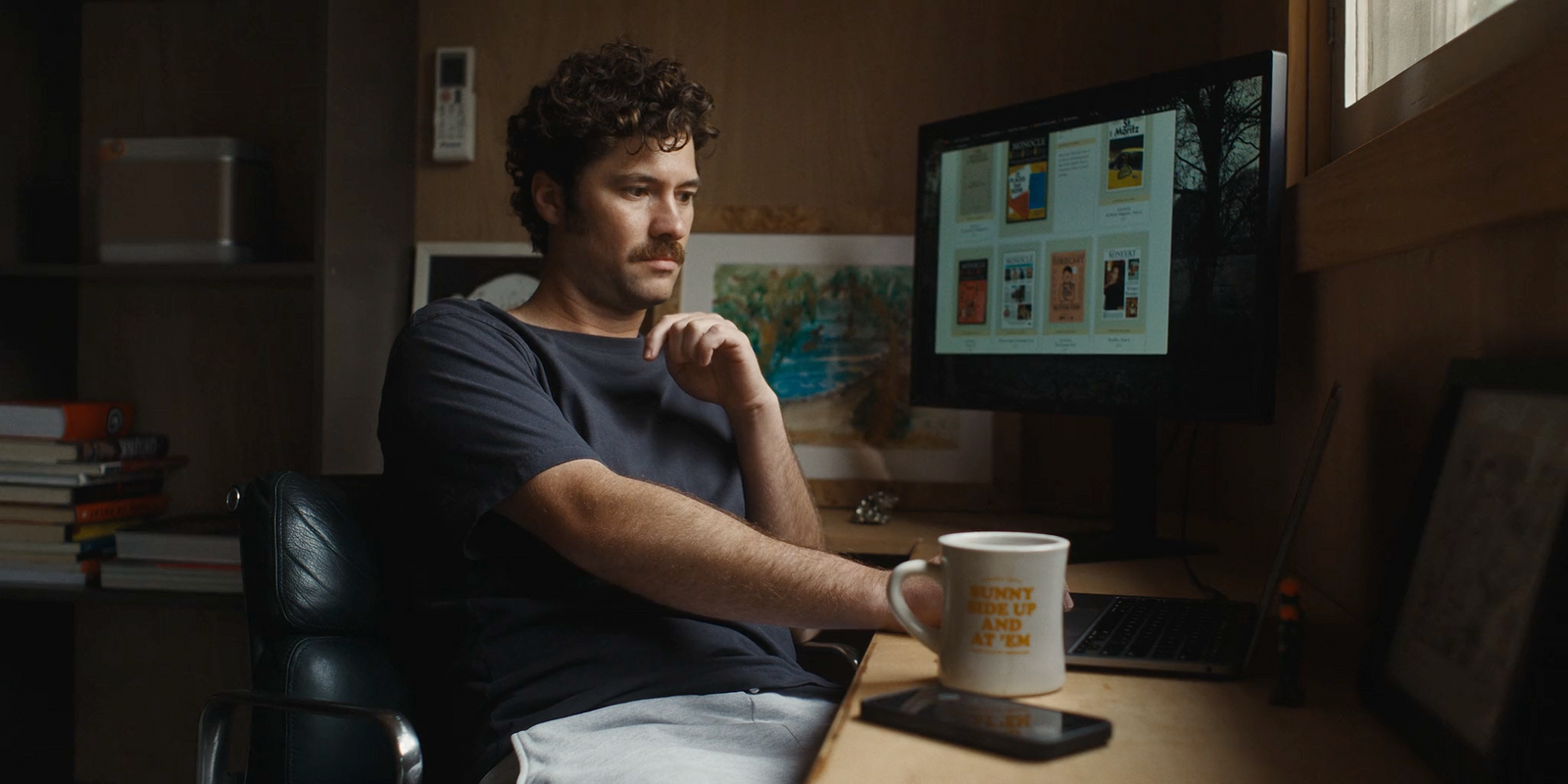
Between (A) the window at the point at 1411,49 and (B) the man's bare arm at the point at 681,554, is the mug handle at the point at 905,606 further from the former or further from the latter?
(A) the window at the point at 1411,49

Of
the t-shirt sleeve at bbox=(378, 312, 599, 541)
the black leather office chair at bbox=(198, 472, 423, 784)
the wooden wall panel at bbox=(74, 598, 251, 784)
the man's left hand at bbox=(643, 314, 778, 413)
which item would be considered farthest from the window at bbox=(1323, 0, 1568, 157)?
the wooden wall panel at bbox=(74, 598, 251, 784)

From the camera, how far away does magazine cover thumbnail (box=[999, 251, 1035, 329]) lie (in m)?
1.70

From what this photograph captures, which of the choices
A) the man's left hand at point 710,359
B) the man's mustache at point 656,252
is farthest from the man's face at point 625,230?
the man's left hand at point 710,359

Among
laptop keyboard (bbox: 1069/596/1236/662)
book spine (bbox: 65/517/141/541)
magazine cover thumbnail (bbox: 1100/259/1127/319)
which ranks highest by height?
magazine cover thumbnail (bbox: 1100/259/1127/319)

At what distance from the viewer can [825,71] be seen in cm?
223

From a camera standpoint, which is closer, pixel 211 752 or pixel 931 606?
pixel 931 606

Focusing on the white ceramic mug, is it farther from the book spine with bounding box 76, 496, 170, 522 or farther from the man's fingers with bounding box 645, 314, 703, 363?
the book spine with bounding box 76, 496, 170, 522

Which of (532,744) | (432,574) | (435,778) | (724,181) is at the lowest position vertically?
(435,778)

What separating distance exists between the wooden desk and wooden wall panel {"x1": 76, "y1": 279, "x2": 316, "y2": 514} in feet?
5.94

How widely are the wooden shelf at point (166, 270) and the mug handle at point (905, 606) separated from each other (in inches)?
61.4

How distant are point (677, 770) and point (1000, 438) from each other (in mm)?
1254

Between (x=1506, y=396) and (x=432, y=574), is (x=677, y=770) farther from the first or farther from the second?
(x=1506, y=396)

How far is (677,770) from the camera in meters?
1.02

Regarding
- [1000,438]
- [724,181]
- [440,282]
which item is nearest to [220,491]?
[440,282]
